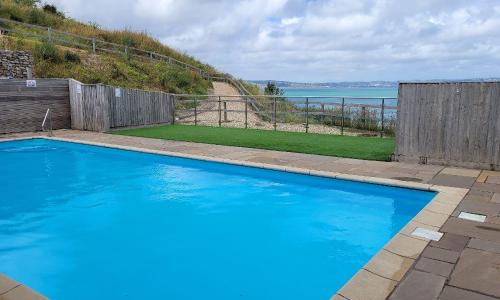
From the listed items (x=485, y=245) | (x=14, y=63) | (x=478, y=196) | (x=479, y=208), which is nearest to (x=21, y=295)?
(x=485, y=245)

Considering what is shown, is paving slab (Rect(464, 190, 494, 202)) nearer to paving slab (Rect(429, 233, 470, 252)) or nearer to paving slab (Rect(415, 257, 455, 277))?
paving slab (Rect(429, 233, 470, 252))

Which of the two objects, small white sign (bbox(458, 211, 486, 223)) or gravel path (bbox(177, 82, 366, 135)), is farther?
gravel path (bbox(177, 82, 366, 135))

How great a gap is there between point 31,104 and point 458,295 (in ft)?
37.1

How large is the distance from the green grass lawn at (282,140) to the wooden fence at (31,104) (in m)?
1.89

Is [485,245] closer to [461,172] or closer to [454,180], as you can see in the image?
[454,180]

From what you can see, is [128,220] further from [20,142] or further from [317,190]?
[20,142]

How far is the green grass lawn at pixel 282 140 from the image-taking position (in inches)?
299

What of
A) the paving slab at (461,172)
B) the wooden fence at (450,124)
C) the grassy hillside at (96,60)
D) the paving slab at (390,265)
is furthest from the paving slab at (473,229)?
the grassy hillside at (96,60)

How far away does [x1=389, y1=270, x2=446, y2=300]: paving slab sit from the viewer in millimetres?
2488

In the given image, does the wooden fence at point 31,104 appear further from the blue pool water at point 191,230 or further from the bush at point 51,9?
the bush at point 51,9

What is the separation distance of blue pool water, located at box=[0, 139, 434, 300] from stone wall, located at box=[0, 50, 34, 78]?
7.70m

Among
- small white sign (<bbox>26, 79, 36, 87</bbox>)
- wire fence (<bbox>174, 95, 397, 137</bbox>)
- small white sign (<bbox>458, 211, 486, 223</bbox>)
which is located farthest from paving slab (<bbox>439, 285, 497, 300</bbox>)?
small white sign (<bbox>26, 79, 36, 87</bbox>)

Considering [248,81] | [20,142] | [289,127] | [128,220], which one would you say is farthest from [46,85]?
[248,81]

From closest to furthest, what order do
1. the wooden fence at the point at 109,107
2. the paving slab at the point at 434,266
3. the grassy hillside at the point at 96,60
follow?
the paving slab at the point at 434,266, the wooden fence at the point at 109,107, the grassy hillside at the point at 96,60
